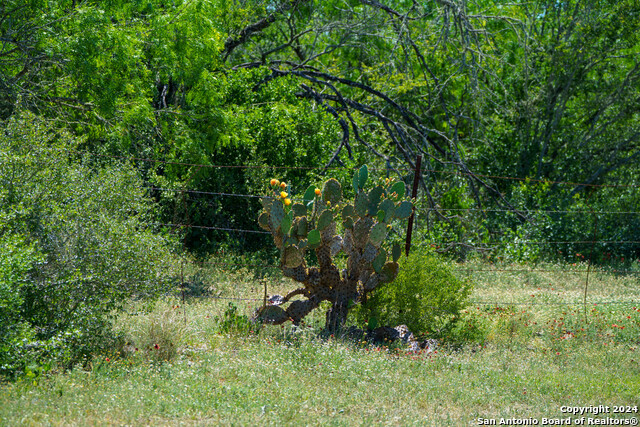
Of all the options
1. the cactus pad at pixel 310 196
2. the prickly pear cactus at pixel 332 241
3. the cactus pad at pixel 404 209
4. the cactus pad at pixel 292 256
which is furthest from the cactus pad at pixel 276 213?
the cactus pad at pixel 404 209

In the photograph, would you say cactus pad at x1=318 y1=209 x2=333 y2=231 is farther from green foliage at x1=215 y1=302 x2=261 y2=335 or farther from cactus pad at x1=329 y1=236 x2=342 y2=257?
green foliage at x1=215 y1=302 x2=261 y2=335

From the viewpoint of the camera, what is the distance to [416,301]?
24.0 feet

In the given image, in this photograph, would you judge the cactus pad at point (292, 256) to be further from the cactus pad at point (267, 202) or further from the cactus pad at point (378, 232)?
the cactus pad at point (378, 232)

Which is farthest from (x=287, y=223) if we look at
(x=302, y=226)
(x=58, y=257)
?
(x=58, y=257)

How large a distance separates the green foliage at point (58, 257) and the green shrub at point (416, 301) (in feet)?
7.93

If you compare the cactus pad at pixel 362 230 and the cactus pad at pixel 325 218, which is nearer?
the cactus pad at pixel 325 218

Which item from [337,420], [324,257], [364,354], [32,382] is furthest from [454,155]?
[32,382]

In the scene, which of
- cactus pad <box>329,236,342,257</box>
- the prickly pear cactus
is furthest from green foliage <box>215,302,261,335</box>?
cactus pad <box>329,236,342,257</box>

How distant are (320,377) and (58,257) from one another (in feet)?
8.55

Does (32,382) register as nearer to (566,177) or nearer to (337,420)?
(337,420)

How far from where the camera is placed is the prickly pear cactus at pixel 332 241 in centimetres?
695

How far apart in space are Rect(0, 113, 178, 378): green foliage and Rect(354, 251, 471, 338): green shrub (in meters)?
2.42

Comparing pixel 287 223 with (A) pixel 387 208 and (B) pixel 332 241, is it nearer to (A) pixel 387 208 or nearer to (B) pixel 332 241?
(B) pixel 332 241

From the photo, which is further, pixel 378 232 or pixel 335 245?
pixel 335 245
